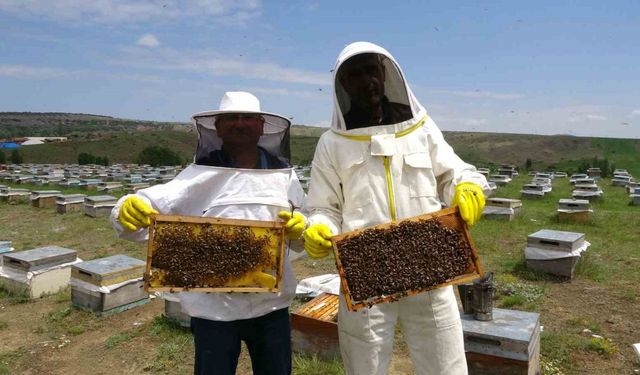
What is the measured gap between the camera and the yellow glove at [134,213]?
8.54 feet

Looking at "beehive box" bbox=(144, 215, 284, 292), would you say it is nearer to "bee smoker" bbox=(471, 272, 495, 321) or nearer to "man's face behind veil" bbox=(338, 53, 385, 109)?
"man's face behind veil" bbox=(338, 53, 385, 109)

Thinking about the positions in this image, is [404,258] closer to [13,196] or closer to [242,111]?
[242,111]

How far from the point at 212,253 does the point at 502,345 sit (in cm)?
252

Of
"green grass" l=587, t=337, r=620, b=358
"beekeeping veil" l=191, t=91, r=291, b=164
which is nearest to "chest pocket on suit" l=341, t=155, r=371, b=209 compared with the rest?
"beekeeping veil" l=191, t=91, r=291, b=164

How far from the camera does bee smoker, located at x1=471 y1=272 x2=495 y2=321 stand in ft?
12.1

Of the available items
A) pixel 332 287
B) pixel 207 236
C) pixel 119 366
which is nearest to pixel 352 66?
pixel 207 236

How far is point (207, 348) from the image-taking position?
258 cm

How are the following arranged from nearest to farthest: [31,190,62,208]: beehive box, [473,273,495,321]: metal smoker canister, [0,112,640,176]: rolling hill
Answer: [473,273,495,321]: metal smoker canister, [31,190,62,208]: beehive box, [0,112,640,176]: rolling hill

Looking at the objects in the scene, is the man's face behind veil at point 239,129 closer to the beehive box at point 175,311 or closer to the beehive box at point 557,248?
the beehive box at point 175,311

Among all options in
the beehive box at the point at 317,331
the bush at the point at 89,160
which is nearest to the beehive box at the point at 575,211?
the beehive box at the point at 317,331

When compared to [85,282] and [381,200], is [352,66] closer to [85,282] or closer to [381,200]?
[381,200]

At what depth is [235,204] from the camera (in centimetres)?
273

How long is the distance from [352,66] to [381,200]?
2.69 feet

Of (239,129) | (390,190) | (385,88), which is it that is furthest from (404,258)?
(239,129)
